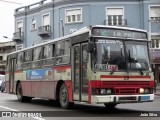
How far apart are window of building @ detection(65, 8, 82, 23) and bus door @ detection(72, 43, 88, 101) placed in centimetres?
2743

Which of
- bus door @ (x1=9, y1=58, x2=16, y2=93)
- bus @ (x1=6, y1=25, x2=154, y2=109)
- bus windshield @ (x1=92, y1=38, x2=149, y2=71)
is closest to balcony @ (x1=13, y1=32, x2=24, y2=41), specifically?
bus door @ (x1=9, y1=58, x2=16, y2=93)

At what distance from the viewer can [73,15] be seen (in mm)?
42000

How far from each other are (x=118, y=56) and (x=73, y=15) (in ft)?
96.2

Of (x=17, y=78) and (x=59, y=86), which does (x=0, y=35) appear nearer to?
(x=17, y=78)

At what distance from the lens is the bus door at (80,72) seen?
44.5 ft

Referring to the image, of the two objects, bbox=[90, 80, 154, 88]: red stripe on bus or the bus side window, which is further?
the bus side window

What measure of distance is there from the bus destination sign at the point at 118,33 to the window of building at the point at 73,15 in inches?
1102

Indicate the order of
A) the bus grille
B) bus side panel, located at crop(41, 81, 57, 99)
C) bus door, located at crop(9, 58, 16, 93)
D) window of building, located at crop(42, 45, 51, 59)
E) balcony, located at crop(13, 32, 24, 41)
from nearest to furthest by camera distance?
the bus grille
bus side panel, located at crop(41, 81, 57, 99)
window of building, located at crop(42, 45, 51, 59)
bus door, located at crop(9, 58, 16, 93)
balcony, located at crop(13, 32, 24, 41)

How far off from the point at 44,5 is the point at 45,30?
309 cm

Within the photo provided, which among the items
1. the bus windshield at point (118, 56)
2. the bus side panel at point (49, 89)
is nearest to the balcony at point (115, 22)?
the bus side panel at point (49, 89)

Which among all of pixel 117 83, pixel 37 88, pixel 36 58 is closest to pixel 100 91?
pixel 117 83

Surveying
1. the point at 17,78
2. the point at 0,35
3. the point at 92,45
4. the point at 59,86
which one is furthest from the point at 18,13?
the point at 92,45

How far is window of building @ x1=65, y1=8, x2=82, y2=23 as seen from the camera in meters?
41.7

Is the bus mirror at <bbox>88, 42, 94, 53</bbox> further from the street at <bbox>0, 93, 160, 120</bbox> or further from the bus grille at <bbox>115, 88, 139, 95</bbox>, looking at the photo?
the street at <bbox>0, 93, 160, 120</bbox>
